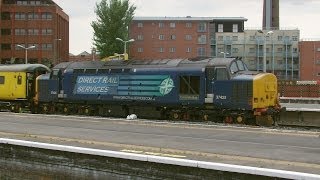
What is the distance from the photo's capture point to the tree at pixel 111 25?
7962 cm

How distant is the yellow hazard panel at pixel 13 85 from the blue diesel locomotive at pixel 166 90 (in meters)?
1.86

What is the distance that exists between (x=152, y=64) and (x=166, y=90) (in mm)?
2046

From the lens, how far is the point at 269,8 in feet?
382

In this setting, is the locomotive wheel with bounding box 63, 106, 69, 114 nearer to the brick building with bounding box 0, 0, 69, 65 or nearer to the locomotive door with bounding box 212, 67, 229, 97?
the locomotive door with bounding box 212, 67, 229, 97

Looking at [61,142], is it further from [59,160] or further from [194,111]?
[194,111]

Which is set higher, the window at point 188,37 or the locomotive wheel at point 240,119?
the window at point 188,37

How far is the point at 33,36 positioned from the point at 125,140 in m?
93.2

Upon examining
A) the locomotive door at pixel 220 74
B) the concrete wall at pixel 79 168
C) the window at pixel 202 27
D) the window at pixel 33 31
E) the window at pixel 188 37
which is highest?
the window at pixel 202 27

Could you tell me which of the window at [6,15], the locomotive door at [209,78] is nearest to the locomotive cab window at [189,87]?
the locomotive door at [209,78]

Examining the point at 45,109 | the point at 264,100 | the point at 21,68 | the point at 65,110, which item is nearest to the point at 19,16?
the point at 21,68

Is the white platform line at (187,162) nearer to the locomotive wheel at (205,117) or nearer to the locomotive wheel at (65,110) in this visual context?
the locomotive wheel at (205,117)

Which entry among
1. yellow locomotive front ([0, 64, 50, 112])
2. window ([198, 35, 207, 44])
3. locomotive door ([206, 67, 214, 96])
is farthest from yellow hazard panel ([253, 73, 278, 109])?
window ([198, 35, 207, 44])

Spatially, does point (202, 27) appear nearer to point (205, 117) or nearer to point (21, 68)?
point (21, 68)

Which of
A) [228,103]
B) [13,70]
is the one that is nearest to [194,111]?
[228,103]
